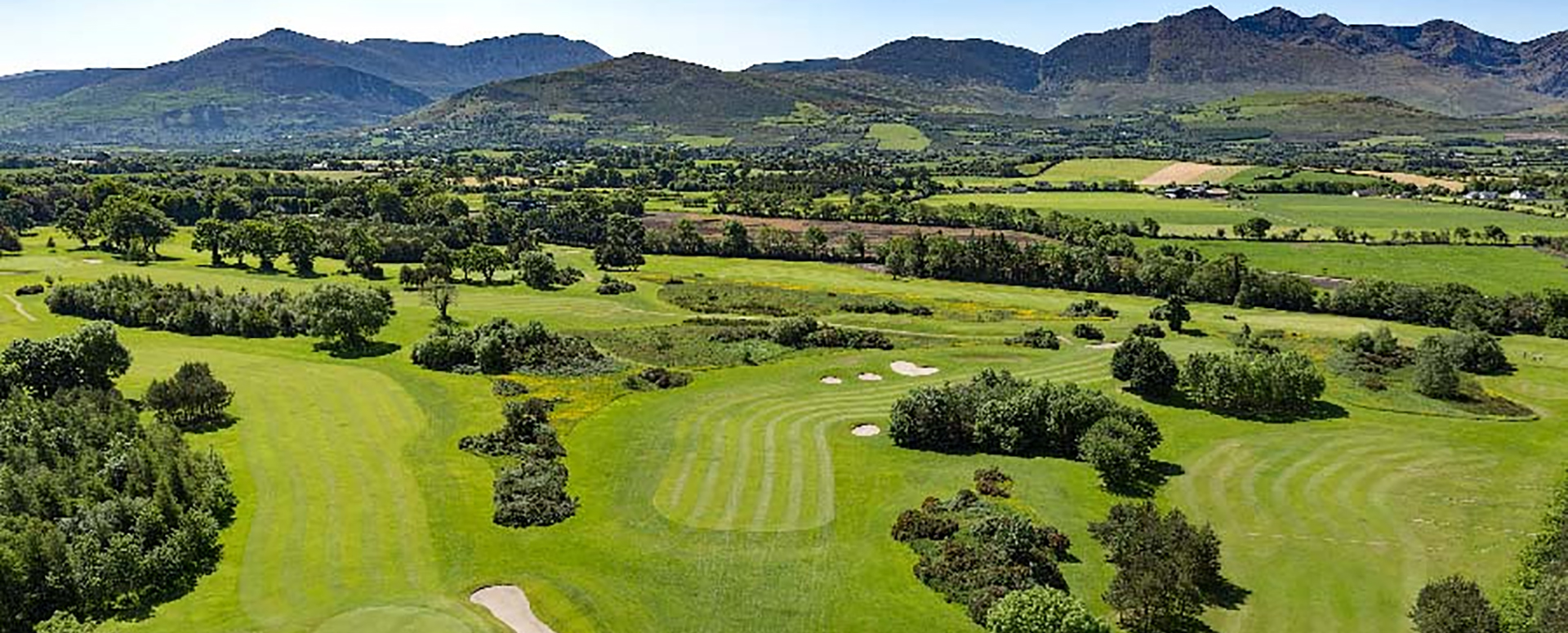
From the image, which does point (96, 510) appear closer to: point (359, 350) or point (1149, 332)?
point (359, 350)

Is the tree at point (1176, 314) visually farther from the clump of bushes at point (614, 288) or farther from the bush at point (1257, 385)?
the clump of bushes at point (614, 288)

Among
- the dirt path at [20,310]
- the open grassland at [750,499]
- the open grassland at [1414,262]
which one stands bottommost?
the open grassland at [750,499]

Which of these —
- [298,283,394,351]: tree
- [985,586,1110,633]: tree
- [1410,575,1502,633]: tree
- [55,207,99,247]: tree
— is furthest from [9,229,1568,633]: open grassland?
[55,207,99,247]: tree

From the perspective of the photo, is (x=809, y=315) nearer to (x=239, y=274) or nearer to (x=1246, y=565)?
(x=1246, y=565)

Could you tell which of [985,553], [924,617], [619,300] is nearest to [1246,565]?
[985,553]

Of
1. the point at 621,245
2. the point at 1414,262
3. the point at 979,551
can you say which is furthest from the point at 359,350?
the point at 1414,262

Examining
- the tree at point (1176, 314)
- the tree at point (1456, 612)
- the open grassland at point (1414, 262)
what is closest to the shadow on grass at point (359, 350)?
the tree at point (1176, 314)
